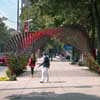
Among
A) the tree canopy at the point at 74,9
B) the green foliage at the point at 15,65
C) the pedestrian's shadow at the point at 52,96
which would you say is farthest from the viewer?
the green foliage at the point at 15,65

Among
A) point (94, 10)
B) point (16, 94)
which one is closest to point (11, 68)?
point (94, 10)

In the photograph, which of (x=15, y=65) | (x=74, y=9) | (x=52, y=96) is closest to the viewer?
(x=52, y=96)

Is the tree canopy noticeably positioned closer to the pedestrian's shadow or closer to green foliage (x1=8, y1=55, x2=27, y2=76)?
green foliage (x1=8, y1=55, x2=27, y2=76)

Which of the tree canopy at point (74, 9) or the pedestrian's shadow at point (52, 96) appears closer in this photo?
the pedestrian's shadow at point (52, 96)

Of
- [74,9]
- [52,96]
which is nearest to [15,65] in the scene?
[74,9]

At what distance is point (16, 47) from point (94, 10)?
25.5ft

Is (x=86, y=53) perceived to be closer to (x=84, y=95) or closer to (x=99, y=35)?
(x=99, y=35)

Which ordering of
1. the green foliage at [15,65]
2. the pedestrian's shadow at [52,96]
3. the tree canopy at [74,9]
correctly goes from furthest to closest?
the green foliage at [15,65] → the tree canopy at [74,9] → the pedestrian's shadow at [52,96]

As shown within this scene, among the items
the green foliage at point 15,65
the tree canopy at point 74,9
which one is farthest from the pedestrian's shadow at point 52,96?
the green foliage at point 15,65

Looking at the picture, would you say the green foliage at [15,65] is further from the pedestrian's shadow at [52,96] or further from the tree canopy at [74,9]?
the pedestrian's shadow at [52,96]

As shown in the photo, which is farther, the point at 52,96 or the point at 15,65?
the point at 15,65

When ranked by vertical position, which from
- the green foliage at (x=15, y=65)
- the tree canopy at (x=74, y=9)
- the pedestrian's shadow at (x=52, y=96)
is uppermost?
the tree canopy at (x=74, y=9)

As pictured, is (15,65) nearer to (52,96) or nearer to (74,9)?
(74,9)

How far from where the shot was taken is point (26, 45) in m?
27.7
